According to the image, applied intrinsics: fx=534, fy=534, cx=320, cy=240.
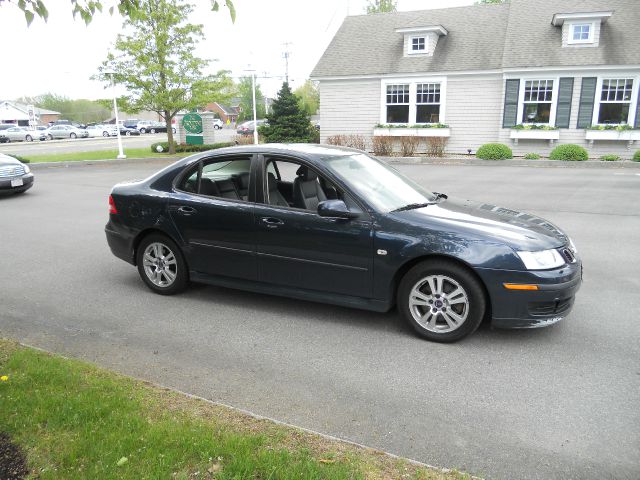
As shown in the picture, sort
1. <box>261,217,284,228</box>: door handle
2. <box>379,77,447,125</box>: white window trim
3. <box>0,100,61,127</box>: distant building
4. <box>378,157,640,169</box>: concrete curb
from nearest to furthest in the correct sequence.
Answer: <box>261,217,284,228</box>: door handle
<box>378,157,640,169</box>: concrete curb
<box>379,77,447,125</box>: white window trim
<box>0,100,61,127</box>: distant building

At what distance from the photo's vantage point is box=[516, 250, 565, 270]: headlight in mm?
4301

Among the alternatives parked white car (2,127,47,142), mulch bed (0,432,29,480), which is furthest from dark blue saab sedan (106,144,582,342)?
parked white car (2,127,47,142)

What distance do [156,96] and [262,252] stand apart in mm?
20374

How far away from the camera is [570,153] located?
63.3 feet

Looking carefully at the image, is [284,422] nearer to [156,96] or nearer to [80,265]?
[80,265]

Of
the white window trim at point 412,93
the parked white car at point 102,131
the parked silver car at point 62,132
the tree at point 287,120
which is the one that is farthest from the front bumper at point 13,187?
the parked white car at point 102,131

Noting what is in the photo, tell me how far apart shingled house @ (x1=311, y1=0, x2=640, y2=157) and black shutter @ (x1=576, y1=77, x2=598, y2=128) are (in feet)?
0.13

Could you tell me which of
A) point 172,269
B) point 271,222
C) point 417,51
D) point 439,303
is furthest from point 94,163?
point 439,303

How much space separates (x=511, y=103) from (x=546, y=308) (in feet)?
63.4

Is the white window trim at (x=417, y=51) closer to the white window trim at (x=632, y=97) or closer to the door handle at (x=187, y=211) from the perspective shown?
the white window trim at (x=632, y=97)

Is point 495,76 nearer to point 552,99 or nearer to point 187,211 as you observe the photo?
point 552,99

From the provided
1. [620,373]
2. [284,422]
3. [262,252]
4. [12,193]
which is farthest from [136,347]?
[12,193]

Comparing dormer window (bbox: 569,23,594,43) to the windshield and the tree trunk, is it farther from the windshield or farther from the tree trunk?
the windshield

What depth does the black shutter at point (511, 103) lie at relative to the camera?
21500 mm
